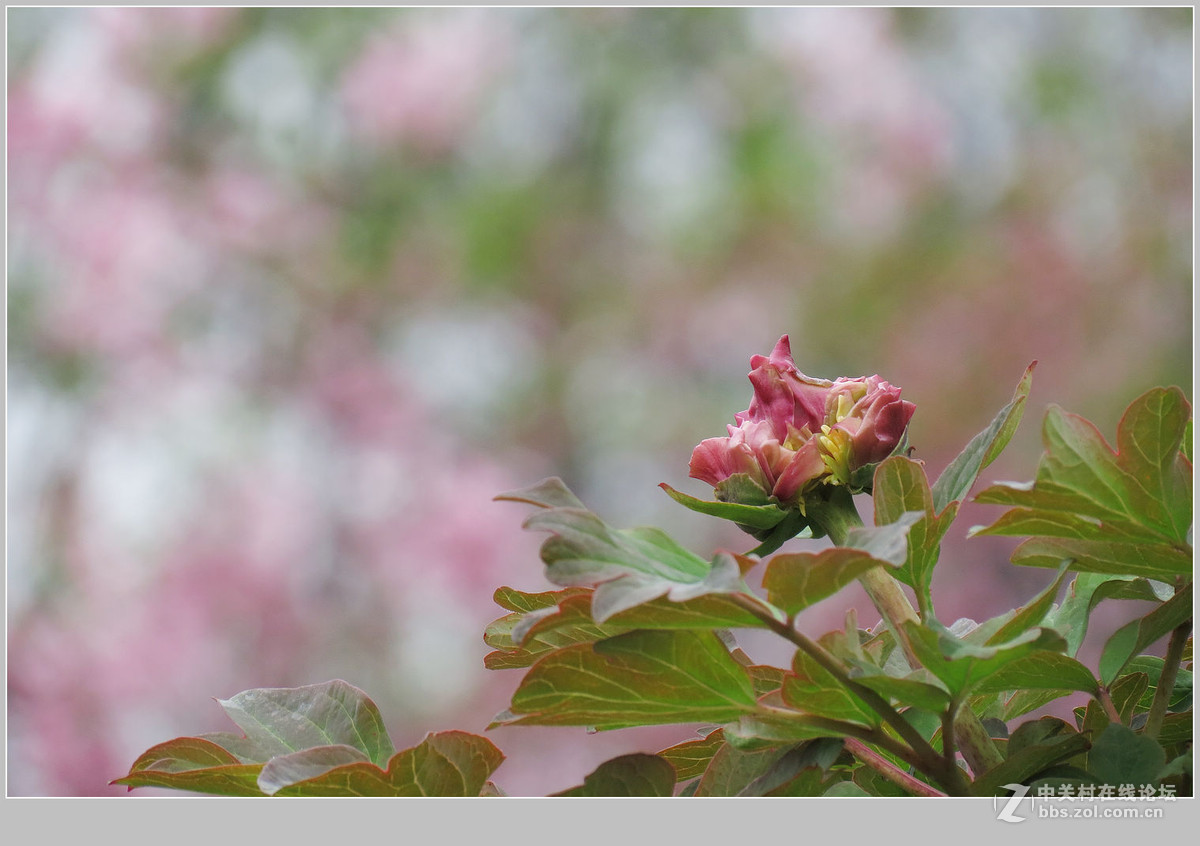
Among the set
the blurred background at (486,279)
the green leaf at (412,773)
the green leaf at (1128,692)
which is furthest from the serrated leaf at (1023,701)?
the blurred background at (486,279)

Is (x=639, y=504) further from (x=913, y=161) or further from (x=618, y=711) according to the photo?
(x=618, y=711)

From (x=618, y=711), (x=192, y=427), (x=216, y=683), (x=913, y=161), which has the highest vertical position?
(x=913, y=161)

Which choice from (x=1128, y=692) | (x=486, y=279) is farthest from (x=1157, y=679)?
(x=486, y=279)

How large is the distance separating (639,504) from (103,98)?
122cm

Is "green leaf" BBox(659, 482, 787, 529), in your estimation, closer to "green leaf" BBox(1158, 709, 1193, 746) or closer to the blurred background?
"green leaf" BBox(1158, 709, 1193, 746)

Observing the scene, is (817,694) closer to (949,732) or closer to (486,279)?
(949,732)

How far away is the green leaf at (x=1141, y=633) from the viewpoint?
215mm

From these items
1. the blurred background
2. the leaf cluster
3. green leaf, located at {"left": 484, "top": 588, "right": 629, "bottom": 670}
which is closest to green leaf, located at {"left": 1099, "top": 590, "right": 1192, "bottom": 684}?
the leaf cluster

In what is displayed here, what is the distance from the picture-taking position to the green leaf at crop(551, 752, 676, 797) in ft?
0.65

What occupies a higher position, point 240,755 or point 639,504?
point 639,504

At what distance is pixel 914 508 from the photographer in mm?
205

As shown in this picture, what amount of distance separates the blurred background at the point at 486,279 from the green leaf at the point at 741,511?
170 cm

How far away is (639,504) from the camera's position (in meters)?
2.06

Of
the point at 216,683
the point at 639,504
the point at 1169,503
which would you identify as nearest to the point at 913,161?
the point at 639,504
